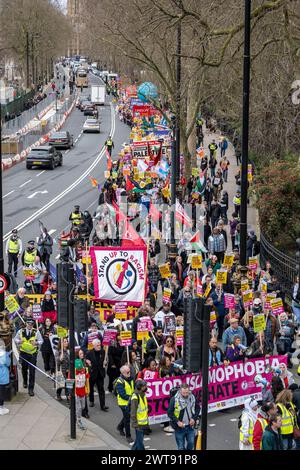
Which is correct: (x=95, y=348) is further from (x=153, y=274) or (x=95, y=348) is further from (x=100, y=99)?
(x=100, y=99)

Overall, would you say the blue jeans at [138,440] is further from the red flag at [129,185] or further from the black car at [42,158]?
the black car at [42,158]

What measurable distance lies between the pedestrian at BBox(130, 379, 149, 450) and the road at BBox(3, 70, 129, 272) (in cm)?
1863

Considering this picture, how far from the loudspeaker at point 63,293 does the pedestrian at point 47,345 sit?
2.39 m

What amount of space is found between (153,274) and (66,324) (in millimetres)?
7397

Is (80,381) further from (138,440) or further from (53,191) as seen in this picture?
(53,191)

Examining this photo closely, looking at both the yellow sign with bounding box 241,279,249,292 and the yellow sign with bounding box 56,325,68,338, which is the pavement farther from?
the yellow sign with bounding box 241,279,249,292

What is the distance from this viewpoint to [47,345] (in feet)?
61.1

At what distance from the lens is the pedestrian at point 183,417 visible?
14469 mm

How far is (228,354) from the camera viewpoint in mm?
17312

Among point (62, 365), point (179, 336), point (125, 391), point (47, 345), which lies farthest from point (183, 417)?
point (47, 345)

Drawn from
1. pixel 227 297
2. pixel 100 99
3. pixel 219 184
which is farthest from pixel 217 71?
pixel 100 99

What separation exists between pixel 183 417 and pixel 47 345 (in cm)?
478

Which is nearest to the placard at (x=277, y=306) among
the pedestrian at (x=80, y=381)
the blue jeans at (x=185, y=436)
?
the pedestrian at (x=80, y=381)

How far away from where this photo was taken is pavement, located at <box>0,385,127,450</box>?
1516 cm
